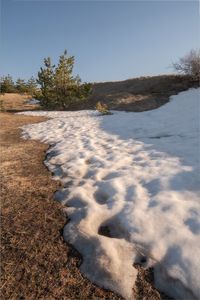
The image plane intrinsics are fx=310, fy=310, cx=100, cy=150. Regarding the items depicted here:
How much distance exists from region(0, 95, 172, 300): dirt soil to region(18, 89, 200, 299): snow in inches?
4.5

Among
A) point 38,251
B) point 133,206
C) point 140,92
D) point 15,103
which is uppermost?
point 140,92

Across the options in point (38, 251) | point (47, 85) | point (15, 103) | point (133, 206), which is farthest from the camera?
point (15, 103)

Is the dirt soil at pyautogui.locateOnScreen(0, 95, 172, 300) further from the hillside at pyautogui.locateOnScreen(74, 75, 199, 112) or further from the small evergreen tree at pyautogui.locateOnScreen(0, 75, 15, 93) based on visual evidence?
the small evergreen tree at pyautogui.locateOnScreen(0, 75, 15, 93)

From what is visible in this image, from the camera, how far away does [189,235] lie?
347 cm

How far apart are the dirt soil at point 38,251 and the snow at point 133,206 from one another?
0.12m

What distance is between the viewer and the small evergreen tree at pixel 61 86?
18.0 m

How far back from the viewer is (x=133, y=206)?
4.25 metres

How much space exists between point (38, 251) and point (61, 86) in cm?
1576

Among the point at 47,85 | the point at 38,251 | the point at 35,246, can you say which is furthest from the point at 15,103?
the point at 38,251

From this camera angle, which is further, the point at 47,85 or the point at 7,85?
the point at 7,85

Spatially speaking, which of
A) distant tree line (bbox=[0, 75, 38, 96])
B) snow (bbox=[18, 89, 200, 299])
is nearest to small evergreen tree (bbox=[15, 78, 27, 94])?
distant tree line (bbox=[0, 75, 38, 96])

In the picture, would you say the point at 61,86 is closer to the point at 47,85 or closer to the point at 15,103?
the point at 47,85

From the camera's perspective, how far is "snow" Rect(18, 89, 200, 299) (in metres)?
3.09

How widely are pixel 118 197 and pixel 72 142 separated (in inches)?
156
